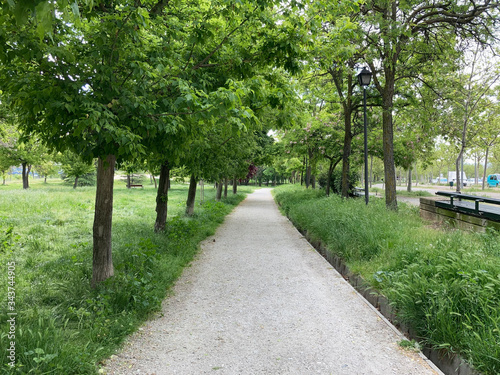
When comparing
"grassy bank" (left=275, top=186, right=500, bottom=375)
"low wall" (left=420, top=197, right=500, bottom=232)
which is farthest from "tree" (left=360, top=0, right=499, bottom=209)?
"grassy bank" (left=275, top=186, right=500, bottom=375)

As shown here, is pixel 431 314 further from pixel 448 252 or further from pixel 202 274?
pixel 202 274

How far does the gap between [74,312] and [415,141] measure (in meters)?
16.6

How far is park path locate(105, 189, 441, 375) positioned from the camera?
10.2 feet

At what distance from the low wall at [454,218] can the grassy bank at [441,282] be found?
5.30 ft

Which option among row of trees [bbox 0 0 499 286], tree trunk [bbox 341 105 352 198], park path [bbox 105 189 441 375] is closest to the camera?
park path [bbox 105 189 441 375]

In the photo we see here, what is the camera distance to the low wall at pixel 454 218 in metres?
6.84

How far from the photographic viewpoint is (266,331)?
12.6ft

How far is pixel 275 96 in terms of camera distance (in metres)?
4.70

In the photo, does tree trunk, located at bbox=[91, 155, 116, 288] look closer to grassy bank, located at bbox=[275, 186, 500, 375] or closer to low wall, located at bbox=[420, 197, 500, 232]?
grassy bank, located at bbox=[275, 186, 500, 375]

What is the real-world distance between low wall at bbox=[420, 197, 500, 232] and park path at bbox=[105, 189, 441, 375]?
11.3ft

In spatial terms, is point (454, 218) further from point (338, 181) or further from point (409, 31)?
point (338, 181)

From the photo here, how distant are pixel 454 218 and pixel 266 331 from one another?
6.67 m

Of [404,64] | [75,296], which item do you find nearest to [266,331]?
[75,296]

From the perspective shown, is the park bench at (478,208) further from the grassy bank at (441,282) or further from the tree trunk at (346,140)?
the tree trunk at (346,140)
